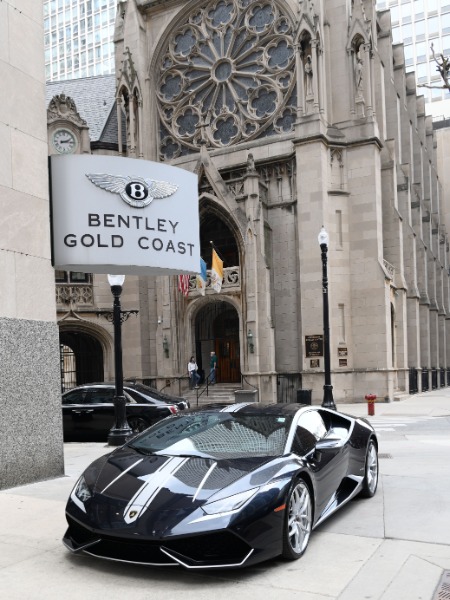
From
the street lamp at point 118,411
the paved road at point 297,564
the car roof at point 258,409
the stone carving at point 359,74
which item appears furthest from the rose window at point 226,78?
the paved road at point 297,564

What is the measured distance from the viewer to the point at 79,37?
98562 mm

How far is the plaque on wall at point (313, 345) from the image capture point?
26.6 meters

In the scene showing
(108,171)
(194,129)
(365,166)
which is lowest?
(108,171)

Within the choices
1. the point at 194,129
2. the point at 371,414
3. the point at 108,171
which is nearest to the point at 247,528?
the point at 108,171

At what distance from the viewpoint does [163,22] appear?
34125 mm

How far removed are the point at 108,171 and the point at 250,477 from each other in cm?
616

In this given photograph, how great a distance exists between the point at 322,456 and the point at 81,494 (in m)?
2.24

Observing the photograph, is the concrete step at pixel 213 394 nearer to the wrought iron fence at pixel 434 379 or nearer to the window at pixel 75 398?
the window at pixel 75 398

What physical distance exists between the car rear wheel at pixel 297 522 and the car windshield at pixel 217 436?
16.0 inches

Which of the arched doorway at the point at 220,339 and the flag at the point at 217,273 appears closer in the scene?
the flag at the point at 217,273

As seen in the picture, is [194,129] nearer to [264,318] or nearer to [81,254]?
[264,318]

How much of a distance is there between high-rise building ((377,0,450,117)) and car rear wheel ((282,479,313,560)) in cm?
7986

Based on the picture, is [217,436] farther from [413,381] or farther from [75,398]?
[413,381]

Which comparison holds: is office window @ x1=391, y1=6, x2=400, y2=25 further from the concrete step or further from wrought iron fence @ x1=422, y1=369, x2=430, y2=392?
the concrete step
